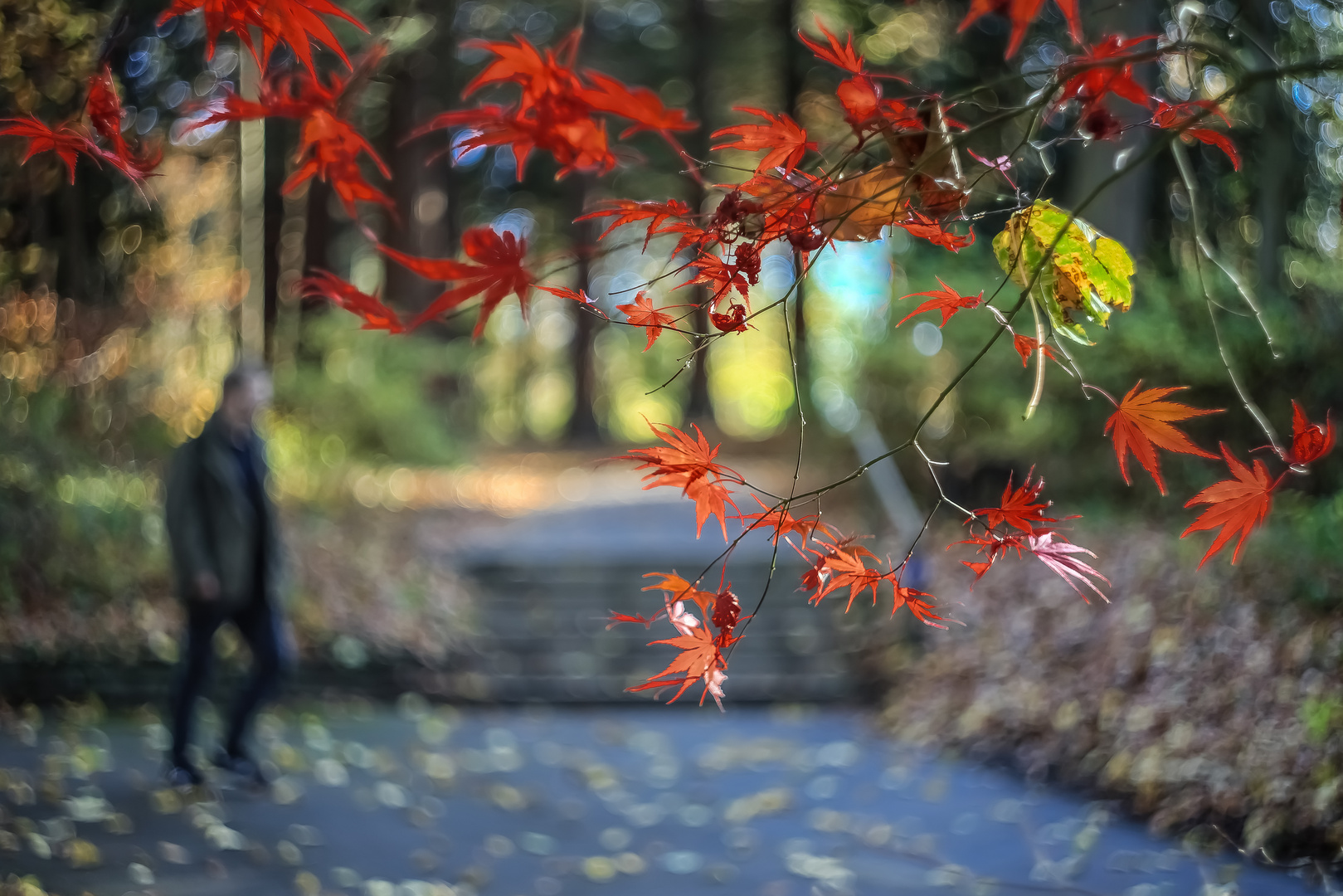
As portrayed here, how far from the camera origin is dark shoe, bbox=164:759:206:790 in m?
4.81

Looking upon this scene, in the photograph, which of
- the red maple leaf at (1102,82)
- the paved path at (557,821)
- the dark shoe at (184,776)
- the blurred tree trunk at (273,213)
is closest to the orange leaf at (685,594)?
the red maple leaf at (1102,82)

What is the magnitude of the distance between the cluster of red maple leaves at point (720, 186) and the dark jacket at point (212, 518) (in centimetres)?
284

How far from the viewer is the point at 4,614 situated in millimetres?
6582

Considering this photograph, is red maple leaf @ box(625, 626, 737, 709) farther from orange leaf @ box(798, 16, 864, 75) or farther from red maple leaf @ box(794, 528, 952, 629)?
orange leaf @ box(798, 16, 864, 75)

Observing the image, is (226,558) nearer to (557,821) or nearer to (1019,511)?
(557,821)

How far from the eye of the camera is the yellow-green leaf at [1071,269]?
6.73ft

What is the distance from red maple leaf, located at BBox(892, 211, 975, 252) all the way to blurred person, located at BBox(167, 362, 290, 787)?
3.71 meters

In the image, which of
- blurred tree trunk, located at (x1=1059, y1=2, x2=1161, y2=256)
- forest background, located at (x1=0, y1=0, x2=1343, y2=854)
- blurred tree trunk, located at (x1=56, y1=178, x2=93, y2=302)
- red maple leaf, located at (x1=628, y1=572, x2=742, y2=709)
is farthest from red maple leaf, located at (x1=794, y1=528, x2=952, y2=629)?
blurred tree trunk, located at (x1=1059, y1=2, x2=1161, y2=256)

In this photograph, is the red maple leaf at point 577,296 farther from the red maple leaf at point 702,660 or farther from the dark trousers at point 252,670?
the dark trousers at point 252,670

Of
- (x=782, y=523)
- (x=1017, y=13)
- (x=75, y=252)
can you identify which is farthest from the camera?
(x=75, y=252)

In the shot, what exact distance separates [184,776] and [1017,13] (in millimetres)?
4835

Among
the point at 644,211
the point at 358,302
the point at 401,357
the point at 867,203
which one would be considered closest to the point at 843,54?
the point at 867,203

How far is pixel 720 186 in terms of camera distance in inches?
71.1

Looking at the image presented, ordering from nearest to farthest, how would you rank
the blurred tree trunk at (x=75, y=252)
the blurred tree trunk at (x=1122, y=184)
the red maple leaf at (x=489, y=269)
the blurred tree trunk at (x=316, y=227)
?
1. the red maple leaf at (x=489, y=269)
2. the blurred tree trunk at (x=75, y=252)
3. the blurred tree trunk at (x=1122, y=184)
4. the blurred tree trunk at (x=316, y=227)
